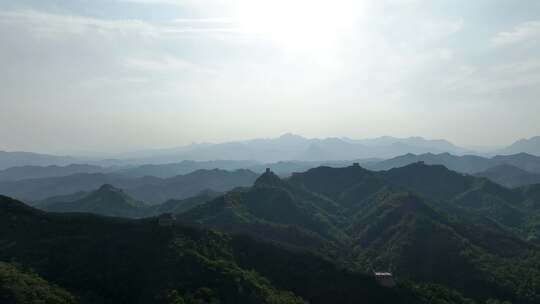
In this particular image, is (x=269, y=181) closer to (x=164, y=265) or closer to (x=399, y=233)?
(x=399, y=233)

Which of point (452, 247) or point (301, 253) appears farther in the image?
point (452, 247)

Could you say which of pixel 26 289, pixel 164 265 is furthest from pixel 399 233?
pixel 26 289

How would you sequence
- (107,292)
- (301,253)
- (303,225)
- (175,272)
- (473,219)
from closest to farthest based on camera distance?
1. (107,292)
2. (175,272)
3. (301,253)
4. (303,225)
5. (473,219)

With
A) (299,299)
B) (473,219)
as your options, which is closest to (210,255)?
(299,299)

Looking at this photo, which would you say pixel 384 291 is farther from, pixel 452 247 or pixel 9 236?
pixel 9 236

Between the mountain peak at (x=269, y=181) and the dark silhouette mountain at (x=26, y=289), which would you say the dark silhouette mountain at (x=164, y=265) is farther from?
the mountain peak at (x=269, y=181)

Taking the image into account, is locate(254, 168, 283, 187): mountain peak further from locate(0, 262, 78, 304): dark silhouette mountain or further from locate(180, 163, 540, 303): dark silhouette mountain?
locate(0, 262, 78, 304): dark silhouette mountain

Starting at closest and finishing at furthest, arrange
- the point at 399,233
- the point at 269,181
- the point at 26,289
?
the point at 26,289 < the point at 399,233 < the point at 269,181

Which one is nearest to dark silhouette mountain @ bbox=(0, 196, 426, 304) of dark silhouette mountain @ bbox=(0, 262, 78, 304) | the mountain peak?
dark silhouette mountain @ bbox=(0, 262, 78, 304)
